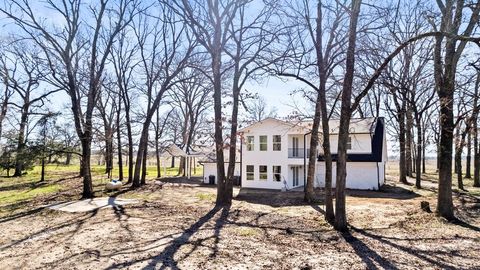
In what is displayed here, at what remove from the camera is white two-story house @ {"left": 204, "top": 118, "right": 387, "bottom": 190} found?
83.8ft

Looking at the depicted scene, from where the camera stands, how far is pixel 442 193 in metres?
12.5

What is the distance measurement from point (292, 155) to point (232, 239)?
58.1 feet

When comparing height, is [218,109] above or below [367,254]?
above

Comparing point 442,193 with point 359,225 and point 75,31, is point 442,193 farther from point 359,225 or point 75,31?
point 75,31

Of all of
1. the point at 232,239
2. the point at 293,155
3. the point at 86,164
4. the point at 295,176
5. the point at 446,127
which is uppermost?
the point at 446,127

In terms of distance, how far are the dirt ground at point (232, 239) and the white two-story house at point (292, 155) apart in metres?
10.2

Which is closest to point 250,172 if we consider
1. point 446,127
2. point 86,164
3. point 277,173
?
point 277,173

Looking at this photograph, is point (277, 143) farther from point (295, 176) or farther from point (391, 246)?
point (391, 246)

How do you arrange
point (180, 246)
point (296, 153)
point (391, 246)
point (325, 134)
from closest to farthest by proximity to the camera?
point (180, 246)
point (391, 246)
point (325, 134)
point (296, 153)

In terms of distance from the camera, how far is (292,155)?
26.8 metres

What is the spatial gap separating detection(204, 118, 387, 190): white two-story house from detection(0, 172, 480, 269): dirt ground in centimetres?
1024

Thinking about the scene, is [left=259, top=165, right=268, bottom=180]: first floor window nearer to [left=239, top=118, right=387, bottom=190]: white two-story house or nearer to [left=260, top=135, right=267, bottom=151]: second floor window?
[left=239, top=118, right=387, bottom=190]: white two-story house

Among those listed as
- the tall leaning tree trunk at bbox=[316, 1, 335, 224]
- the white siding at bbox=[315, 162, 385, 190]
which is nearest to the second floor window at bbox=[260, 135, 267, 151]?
the white siding at bbox=[315, 162, 385, 190]

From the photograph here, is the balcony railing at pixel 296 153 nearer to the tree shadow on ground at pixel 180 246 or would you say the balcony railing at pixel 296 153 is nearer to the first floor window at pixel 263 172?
the first floor window at pixel 263 172
